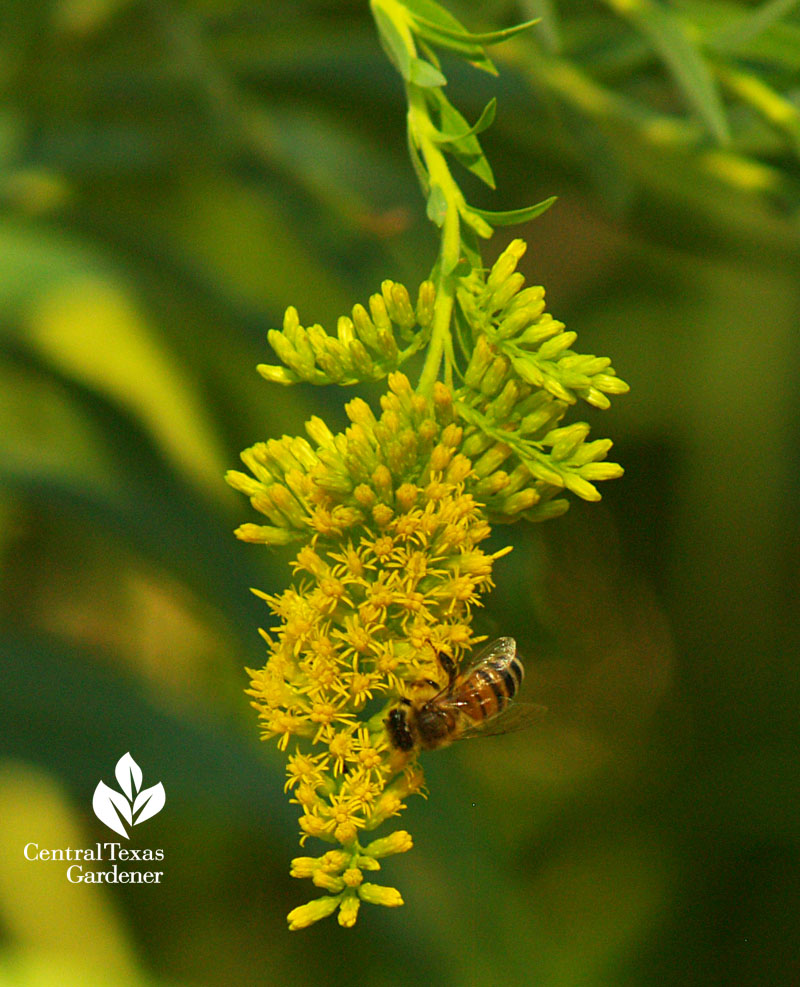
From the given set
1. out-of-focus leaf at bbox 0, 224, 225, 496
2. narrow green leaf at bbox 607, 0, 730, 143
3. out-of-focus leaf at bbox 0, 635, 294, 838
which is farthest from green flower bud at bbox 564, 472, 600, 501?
out-of-focus leaf at bbox 0, 224, 225, 496

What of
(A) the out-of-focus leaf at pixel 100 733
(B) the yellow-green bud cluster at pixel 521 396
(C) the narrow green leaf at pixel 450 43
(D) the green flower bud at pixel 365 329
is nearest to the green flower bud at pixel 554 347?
(B) the yellow-green bud cluster at pixel 521 396

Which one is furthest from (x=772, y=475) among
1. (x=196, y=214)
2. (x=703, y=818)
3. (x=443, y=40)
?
(x=443, y=40)

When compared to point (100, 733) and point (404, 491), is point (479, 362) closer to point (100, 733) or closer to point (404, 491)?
point (404, 491)

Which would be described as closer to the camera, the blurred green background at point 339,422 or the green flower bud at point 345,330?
the green flower bud at point 345,330

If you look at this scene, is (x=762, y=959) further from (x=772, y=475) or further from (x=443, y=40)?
(x=443, y=40)

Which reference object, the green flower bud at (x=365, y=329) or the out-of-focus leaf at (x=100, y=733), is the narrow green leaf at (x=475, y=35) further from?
the out-of-focus leaf at (x=100, y=733)

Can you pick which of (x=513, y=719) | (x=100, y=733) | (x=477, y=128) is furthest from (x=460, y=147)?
(x=100, y=733)

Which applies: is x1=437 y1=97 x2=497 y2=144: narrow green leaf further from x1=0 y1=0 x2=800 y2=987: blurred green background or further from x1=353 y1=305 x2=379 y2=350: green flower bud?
x1=0 y1=0 x2=800 y2=987: blurred green background
